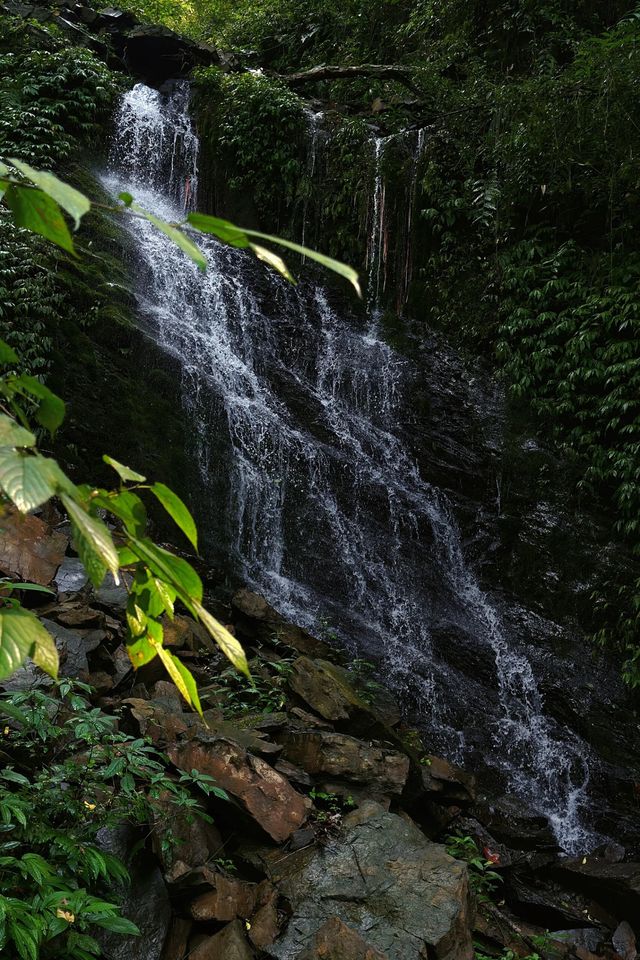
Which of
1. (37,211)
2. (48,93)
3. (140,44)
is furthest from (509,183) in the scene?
(37,211)

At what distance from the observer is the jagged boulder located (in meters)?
3.19

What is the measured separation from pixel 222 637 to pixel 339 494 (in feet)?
26.6

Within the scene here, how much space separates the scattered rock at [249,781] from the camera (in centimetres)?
372

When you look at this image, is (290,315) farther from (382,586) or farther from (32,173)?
(32,173)

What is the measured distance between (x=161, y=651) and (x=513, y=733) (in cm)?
719

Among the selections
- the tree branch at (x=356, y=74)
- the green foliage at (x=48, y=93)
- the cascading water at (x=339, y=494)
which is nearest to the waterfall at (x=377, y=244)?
the cascading water at (x=339, y=494)

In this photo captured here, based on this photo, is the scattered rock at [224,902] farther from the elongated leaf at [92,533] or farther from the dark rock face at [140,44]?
the dark rock face at [140,44]

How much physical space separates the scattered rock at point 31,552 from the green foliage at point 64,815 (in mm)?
1604

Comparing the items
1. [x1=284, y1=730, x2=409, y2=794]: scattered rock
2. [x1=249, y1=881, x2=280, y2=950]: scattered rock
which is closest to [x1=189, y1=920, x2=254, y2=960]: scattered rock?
[x1=249, y1=881, x2=280, y2=950]: scattered rock

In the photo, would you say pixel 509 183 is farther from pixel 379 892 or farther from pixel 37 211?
pixel 37 211

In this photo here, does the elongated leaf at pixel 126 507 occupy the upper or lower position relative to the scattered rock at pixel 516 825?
upper

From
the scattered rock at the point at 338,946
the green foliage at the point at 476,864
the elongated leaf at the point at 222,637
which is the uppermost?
the elongated leaf at the point at 222,637

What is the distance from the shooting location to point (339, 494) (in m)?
8.83

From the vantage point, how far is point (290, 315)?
10992mm
